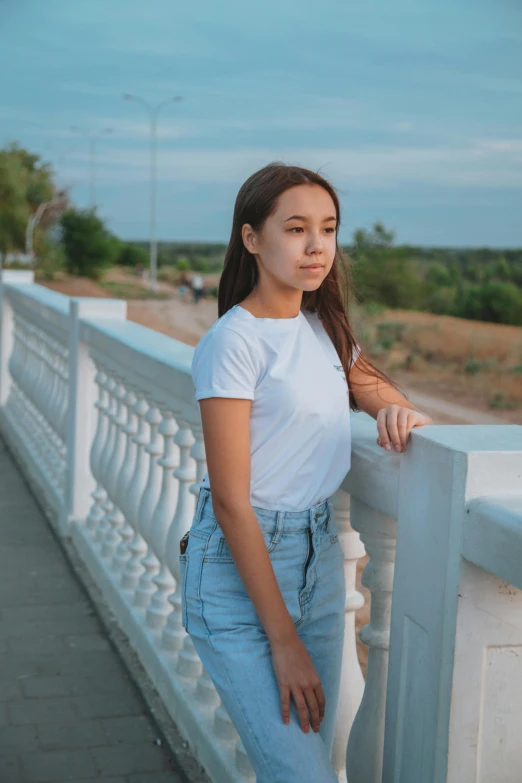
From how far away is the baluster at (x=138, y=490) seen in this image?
317 cm

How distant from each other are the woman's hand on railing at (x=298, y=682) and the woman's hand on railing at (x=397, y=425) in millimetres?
360

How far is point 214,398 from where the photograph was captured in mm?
1678

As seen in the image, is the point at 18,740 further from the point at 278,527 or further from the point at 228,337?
the point at 228,337

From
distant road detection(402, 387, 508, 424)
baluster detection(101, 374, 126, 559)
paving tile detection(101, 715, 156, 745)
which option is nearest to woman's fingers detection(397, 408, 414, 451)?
paving tile detection(101, 715, 156, 745)

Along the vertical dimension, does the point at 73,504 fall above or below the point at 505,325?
above

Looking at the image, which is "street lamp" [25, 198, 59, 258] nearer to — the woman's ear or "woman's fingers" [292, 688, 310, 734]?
the woman's ear

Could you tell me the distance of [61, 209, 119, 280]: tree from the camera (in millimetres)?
70625

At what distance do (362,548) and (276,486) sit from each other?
0.25 meters

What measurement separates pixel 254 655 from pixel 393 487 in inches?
14.6

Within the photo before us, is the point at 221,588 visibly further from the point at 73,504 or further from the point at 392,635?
the point at 73,504

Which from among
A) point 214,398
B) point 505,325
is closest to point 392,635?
point 214,398

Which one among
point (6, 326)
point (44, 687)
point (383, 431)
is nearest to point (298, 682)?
point (383, 431)

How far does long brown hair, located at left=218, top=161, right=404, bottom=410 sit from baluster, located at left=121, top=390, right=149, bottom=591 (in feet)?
4.09

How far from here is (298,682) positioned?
164 cm
